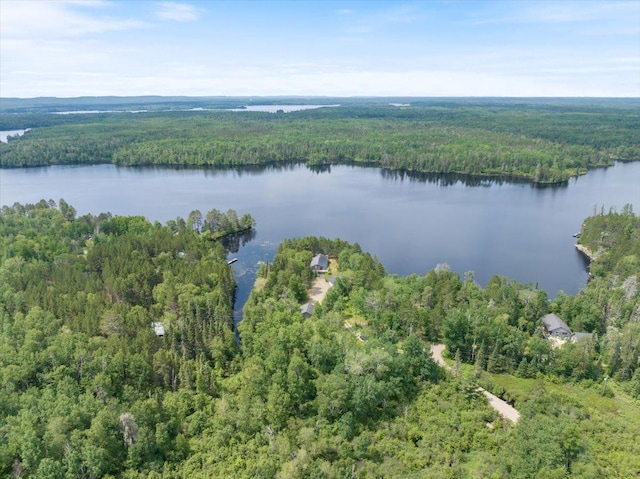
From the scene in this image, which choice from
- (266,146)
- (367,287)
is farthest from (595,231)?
(266,146)

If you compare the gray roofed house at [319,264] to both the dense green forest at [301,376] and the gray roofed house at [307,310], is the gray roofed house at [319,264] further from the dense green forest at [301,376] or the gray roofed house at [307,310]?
the gray roofed house at [307,310]

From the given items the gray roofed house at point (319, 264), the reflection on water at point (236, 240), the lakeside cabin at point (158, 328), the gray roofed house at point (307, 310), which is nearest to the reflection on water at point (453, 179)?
the reflection on water at point (236, 240)

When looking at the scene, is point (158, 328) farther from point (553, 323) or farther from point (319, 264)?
point (553, 323)

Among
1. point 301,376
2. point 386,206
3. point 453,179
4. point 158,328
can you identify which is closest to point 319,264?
point 158,328

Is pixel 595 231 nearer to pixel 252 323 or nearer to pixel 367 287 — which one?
pixel 367 287

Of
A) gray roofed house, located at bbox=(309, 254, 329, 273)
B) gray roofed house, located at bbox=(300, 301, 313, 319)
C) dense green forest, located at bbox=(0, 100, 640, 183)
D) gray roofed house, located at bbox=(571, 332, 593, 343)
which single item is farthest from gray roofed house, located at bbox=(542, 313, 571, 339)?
dense green forest, located at bbox=(0, 100, 640, 183)

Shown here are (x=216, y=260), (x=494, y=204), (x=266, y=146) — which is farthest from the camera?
(x=266, y=146)
